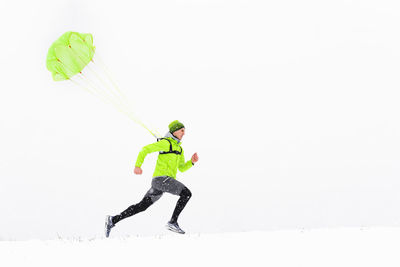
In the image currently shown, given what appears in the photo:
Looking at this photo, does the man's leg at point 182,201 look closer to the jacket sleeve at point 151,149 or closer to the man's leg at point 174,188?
the man's leg at point 174,188

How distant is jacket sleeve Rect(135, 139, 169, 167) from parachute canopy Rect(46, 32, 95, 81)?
3.24 meters

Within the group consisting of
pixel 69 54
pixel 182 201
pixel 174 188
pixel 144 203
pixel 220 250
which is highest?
pixel 69 54

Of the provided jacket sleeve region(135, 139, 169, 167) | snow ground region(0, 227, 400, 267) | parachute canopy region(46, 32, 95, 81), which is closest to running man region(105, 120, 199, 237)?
jacket sleeve region(135, 139, 169, 167)

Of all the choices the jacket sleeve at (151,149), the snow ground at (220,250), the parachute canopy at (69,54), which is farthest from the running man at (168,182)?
the parachute canopy at (69,54)

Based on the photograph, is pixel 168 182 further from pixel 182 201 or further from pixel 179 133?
pixel 179 133

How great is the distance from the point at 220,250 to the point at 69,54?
20.8 ft

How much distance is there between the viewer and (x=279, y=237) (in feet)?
36.3

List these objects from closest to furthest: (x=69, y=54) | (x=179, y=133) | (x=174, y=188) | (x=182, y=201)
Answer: (x=174, y=188) < (x=182, y=201) < (x=179, y=133) < (x=69, y=54)

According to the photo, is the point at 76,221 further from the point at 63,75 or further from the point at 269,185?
the point at 63,75

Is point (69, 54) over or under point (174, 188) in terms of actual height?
over

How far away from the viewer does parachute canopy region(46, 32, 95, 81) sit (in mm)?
14320

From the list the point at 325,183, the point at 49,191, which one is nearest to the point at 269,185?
the point at 325,183

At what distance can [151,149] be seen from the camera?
40.7 ft

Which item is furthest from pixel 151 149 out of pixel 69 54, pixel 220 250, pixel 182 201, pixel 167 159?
pixel 69 54
